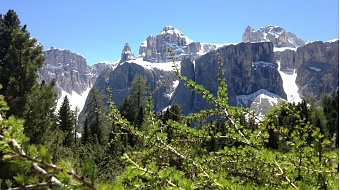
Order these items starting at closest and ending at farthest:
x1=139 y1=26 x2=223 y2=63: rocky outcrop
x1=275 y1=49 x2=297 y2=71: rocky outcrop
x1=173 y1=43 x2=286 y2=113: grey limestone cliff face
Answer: x1=173 y1=43 x2=286 y2=113: grey limestone cliff face < x1=275 y1=49 x2=297 y2=71: rocky outcrop < x1=139 y1=26 x2=223 y2=63: rocky outcrop

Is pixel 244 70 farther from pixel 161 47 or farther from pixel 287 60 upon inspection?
pixel 161 47

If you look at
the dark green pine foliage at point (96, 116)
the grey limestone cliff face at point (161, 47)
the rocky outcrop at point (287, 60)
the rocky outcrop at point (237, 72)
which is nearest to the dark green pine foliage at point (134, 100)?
the dark green pine foliage at point (96, 116)

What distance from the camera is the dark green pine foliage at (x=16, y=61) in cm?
1120

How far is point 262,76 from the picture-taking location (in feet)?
454

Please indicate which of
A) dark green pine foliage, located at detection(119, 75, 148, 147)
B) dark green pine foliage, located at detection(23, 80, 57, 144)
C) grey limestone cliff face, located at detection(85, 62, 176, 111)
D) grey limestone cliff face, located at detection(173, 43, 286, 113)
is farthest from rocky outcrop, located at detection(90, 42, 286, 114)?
dark green pine foliage, located at detection(23, 80, 57, 144)

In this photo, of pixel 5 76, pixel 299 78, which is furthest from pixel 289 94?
pixel 5 76

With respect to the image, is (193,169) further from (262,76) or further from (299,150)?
(262,76)

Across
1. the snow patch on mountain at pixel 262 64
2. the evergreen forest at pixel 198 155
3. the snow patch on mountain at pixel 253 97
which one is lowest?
the snow patch on mountain at pixel 253 97

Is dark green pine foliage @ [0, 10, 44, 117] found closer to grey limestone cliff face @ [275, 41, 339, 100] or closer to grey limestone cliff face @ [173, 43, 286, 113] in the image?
grey limestone cliff face @ [173, 43, 286, 113]

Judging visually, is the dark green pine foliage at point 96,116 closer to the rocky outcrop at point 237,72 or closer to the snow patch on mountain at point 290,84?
the rocky outcrop at point 237,72

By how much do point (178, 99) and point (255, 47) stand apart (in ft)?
142

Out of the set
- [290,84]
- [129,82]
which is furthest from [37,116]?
[290,84]

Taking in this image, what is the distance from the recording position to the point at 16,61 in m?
12.0

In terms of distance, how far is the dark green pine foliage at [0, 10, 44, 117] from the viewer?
11195 mm
